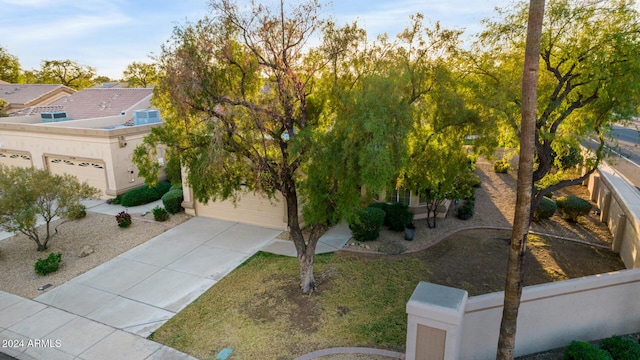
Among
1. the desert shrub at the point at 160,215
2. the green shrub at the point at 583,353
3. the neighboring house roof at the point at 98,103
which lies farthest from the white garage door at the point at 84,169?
the green shrub at the point at 583,353

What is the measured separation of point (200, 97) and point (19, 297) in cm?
802

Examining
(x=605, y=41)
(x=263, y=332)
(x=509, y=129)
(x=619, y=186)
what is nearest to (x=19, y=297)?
(x=263, y=332)

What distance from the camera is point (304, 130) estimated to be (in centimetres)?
858

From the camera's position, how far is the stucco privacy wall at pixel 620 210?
37.3 feet

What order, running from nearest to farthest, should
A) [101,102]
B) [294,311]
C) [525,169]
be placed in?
[525,169]
[294,311]
[101,102]

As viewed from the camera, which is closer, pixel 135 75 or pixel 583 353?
pixel 583 353

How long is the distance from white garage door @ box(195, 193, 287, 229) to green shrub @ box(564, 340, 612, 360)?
33.4 feet

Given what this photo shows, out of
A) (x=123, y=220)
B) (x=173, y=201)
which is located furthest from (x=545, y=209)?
(x=123, y=220)

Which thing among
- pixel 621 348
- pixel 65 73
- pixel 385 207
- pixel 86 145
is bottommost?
pixel 621 348

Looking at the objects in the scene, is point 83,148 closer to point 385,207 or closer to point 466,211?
point 385,207

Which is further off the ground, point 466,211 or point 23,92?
point 23,92

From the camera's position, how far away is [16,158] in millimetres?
22297

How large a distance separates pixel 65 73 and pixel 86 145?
5202 centimetres

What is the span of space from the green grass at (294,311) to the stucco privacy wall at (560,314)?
5.74 feet
